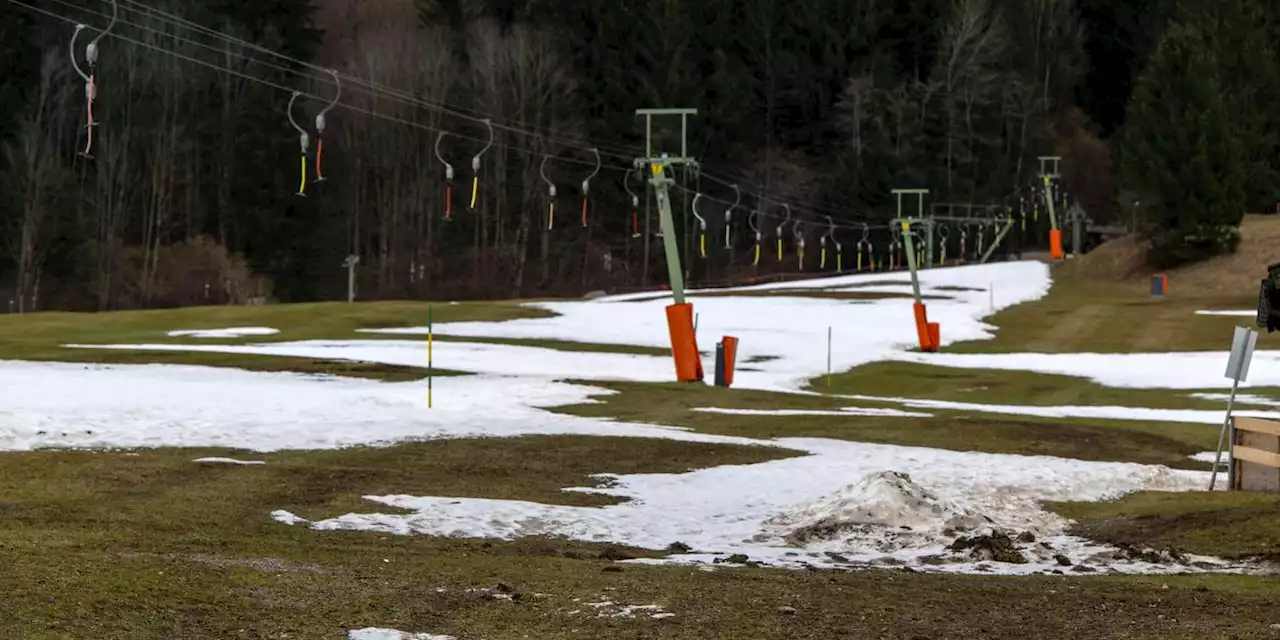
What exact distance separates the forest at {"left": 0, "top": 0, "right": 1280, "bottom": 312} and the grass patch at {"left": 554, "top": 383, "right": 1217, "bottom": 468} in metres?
42.1

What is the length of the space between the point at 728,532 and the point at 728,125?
4773 inches

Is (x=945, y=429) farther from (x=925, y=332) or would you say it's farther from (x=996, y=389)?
(x=925, y=332)

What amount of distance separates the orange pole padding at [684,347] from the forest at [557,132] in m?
34.8

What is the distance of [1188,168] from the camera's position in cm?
10544

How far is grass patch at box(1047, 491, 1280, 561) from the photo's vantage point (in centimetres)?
1805

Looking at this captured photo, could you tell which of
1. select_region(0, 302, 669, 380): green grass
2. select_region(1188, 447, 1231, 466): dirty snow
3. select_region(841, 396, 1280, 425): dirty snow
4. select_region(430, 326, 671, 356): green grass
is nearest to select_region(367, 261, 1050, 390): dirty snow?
select_region(430, 326, 671, 356): green grass

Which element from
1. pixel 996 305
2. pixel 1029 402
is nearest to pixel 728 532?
pixel 1029 402

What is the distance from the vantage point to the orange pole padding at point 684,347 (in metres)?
44.2

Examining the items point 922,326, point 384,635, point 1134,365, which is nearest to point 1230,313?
point 922,326

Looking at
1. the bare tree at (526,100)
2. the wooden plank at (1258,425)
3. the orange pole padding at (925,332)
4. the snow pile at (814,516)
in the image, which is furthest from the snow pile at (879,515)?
the bare tree at (526,100)

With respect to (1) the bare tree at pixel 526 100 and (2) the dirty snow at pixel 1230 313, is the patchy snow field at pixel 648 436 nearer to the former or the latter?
(2) the dirty snow at pixel 1230 313

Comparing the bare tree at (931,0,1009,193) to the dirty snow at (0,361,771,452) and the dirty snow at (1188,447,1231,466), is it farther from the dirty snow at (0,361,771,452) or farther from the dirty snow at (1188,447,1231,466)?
the dirty snow at (1188,447,1231,466)

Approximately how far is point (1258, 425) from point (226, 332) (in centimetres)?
4093

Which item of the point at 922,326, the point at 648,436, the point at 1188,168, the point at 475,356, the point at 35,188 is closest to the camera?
the point at 648,436
